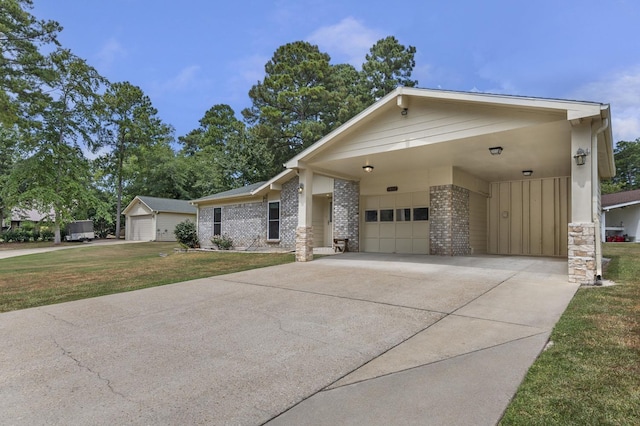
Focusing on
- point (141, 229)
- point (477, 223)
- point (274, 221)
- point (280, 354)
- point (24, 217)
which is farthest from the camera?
point (24, 217)

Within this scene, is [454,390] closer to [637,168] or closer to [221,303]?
[221,303]

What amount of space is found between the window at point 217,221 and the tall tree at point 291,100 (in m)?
7.78

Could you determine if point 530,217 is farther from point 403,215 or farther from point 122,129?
point 122,129

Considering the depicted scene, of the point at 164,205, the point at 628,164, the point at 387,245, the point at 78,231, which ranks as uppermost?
the point at 628,164

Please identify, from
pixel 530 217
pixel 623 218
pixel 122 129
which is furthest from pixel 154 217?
pixel 623 218

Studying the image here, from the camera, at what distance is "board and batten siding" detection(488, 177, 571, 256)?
39.3ft

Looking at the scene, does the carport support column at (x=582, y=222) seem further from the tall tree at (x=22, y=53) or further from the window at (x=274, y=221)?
the tall tree at (x=22, y=53)

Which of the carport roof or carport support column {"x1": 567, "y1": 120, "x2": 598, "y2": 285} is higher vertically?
the carport roof

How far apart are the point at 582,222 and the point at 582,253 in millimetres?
573

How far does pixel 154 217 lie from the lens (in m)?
26.4

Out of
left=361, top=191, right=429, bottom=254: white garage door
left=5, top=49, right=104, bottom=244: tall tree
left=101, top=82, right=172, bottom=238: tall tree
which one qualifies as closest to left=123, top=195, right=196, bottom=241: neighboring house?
left=101, top=82, right=172, bottom=238: tall tree

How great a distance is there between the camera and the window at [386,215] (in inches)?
515

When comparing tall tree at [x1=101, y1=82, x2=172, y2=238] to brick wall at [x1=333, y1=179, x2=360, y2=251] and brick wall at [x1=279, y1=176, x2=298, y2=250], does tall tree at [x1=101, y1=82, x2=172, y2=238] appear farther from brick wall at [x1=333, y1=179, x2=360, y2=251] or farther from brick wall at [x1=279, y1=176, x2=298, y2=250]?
brick wall at [x1=333, y1=179, x2=360, y2=251]

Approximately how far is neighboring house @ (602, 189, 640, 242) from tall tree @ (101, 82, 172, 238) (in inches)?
1416
